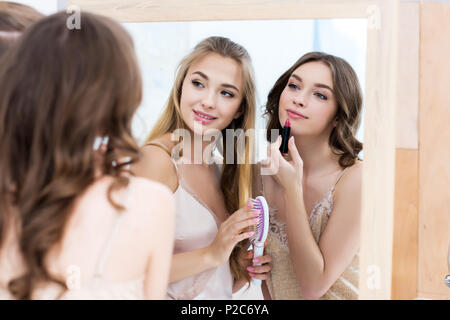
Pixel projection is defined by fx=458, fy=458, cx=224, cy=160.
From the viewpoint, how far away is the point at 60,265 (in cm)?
76

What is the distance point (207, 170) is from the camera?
0.94m

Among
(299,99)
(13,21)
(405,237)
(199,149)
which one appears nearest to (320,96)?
(299,99)

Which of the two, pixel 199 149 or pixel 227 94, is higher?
pixel 227 94

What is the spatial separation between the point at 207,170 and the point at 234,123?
0.37ft

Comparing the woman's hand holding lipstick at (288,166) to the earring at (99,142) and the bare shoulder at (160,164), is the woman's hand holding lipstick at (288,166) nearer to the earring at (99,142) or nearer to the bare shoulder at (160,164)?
the bare shoulder at (160,164)

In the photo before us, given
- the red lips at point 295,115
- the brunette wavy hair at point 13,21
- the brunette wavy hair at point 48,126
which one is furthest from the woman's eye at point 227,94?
the brunette wavy hair at point 13,21

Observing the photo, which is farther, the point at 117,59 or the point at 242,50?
the point at 242,50

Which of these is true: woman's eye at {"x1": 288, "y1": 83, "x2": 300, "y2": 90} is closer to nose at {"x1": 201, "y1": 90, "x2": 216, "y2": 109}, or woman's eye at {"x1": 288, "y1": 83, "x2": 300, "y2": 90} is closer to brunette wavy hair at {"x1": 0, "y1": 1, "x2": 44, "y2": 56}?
nose at {"x1": 201, "y1": 90, "x2": 216, "y2": 109}

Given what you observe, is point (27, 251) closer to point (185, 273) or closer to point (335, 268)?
point (185, 273)

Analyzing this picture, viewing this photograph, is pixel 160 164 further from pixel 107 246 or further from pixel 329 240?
pixel 329 240

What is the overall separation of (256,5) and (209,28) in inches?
4.3

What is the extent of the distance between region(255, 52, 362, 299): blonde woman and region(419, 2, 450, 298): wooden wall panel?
0.19 metres

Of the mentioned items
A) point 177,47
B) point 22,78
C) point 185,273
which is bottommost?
point 185,273

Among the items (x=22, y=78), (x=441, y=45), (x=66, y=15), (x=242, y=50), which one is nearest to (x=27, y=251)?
(x=22, y=78)
